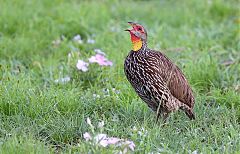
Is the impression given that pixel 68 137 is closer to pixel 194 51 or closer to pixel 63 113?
pixel 63 113

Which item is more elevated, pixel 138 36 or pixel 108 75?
pixel 138 36

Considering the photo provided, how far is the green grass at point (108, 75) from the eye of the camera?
5.27 metres

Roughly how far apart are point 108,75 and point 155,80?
4.11 feet

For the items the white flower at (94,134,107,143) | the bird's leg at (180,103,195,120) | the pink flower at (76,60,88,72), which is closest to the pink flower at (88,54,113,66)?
the pink flower at (76,60,88,72)

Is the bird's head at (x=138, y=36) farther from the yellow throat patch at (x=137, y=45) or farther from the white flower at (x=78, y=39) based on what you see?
the white flower at (x=78, y=39)

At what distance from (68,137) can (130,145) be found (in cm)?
81

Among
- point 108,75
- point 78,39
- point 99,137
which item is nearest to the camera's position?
point 99,137

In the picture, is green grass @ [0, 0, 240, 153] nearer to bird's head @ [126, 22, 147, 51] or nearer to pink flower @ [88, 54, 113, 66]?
pink flower @ [88, 54, 113, 66]

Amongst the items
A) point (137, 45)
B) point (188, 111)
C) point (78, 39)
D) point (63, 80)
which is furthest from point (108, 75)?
point (78, 39)

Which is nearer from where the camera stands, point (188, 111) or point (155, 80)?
point (155, 80)

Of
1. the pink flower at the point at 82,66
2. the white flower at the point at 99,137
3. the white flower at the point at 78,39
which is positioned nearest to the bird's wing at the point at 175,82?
the pink flower at the point at 82,66

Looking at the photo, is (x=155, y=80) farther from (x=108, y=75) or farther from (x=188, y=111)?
(x=108, y=75)

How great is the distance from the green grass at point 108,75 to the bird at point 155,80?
13 cm

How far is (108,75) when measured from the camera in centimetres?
682
